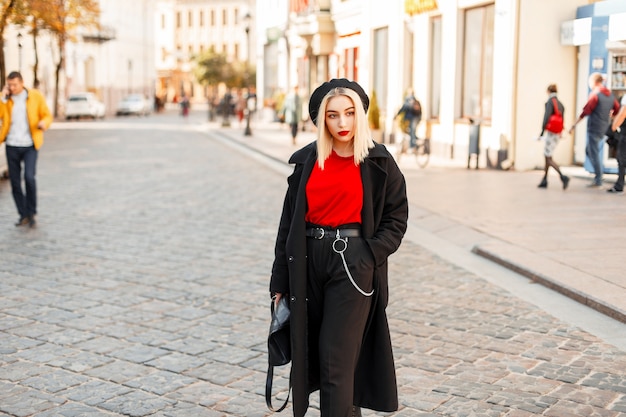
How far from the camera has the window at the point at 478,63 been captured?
66.3ft

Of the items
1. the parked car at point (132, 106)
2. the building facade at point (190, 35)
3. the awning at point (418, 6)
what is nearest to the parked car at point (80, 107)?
the parked car at point (132, 106)

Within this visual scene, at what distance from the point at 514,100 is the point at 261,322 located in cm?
1252

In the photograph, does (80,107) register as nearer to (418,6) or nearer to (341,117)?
(418,6)

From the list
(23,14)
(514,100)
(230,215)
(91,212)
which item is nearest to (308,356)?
(230,215)

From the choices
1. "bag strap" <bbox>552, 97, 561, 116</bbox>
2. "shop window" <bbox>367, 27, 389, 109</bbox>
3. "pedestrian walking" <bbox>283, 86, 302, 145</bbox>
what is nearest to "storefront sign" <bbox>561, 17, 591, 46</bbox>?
"bag strap" <bbox>552, 97, 561, 116</bbox>

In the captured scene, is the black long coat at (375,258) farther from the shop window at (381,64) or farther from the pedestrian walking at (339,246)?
the shop window at (381,64)

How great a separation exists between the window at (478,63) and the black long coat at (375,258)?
16443mm

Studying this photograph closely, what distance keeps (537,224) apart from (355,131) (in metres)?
7.63

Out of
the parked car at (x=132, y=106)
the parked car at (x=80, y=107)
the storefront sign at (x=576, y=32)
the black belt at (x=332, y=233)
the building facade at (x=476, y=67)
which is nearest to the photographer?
the black belt at (x=332, y=233)

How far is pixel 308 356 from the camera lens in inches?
162

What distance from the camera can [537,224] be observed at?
36.6ft

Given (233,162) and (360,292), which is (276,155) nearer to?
(233,162)

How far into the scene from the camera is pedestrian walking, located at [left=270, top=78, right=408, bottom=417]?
13.1 ft

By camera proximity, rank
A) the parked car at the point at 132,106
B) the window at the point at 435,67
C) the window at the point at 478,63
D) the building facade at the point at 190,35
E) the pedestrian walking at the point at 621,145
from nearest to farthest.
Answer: the pedestrian walking at the point at 621,145 < the window at the point at 478,63 < the window at the point at 435,67 < the parked car at the point at 132,106 < the building facade at the point at 190,35
